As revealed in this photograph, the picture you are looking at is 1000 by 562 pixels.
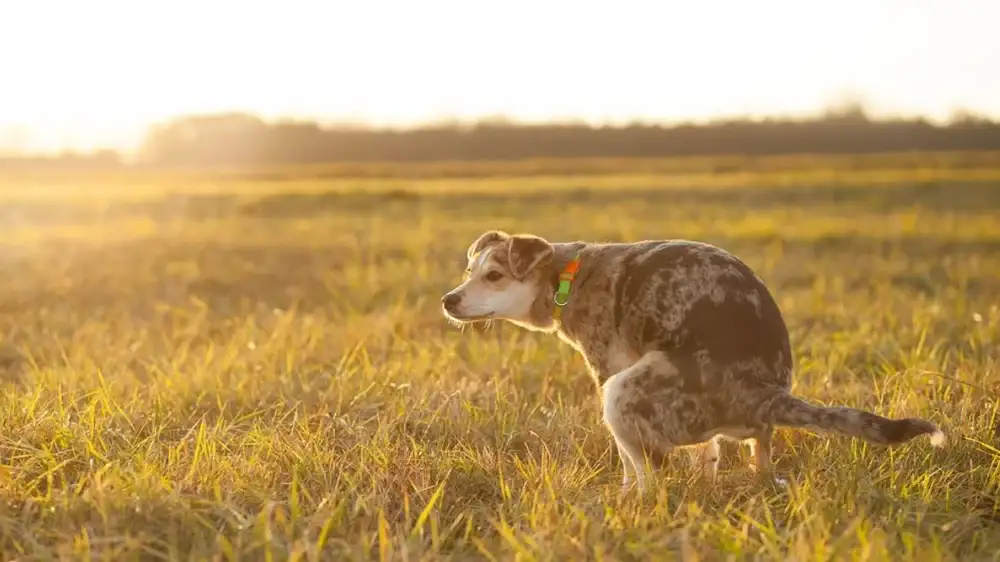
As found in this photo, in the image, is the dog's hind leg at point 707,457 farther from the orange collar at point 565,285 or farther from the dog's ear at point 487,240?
the dog's ear at point 487,240

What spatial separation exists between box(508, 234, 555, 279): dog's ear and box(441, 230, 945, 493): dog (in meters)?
0.04

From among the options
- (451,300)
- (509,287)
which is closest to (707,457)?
(509,287)

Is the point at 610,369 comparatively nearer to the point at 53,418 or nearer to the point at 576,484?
the point at 576,484

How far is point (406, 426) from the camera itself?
261 inches

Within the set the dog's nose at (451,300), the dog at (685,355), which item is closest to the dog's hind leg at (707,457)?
the dog at (685,355)

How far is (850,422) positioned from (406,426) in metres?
3.01

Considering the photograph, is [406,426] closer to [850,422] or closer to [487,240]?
[487,240]

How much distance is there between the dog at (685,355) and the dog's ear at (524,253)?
39mm

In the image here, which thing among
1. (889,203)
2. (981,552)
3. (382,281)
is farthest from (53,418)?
(889,203)

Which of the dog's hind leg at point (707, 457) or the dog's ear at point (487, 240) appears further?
the dog's ear at point (487, 240)

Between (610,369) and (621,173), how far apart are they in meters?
43.7

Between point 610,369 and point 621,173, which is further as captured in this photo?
point 621,173

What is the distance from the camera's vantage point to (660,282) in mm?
5664

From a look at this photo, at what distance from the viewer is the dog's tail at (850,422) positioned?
4754 millimetres
